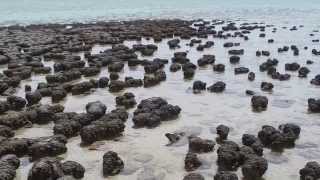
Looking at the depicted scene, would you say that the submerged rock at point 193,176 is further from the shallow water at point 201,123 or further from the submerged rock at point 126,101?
the submerged rock at point 126,101

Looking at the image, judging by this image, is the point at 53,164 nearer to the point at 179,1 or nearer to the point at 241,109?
the point at 241,109

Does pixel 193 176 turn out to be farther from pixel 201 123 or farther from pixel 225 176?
pixel 201 123

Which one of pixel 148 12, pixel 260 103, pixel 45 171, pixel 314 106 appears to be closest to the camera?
pixel 45 171

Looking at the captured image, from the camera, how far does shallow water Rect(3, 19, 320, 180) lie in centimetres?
906

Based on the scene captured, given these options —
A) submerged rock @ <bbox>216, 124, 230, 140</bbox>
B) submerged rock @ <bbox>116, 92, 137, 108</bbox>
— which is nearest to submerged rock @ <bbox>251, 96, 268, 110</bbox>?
submerged rock @ <bbox>216, 124, 230, 140</bbox>

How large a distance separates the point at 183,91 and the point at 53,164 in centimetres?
679

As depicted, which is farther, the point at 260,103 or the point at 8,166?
the point at 260,103

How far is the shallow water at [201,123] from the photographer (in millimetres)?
9062

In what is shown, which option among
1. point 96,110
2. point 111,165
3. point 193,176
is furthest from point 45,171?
point 96,110

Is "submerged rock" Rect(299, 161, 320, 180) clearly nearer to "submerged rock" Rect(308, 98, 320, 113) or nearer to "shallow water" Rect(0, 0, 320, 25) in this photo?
"submerged rock" Rect(308, 98, 320, 113)

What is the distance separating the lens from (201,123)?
11.5m

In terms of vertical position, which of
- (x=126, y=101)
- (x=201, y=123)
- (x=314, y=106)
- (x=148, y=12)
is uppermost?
(x=314, y=106)

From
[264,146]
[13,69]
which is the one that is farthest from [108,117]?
[13,69]

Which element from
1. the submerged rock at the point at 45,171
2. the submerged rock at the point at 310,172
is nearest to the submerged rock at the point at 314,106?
the submerged rock at the point at 310,172
